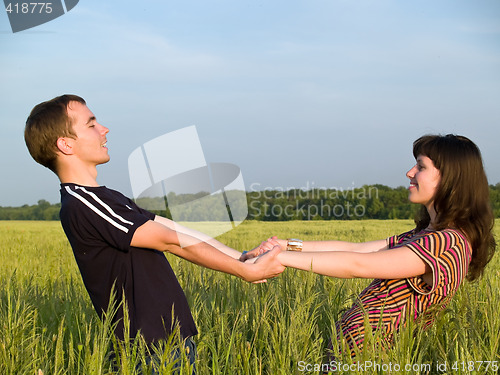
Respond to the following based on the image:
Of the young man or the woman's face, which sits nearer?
the young man

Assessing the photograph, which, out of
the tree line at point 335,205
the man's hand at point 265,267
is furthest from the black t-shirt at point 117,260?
the tree line at point 335,205

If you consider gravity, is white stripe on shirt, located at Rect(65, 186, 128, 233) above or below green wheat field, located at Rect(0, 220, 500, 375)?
above

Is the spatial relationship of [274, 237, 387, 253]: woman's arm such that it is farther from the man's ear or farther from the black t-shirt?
the man's ear

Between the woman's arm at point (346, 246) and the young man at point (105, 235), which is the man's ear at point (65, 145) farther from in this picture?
the woman's arm at point (346, 246)

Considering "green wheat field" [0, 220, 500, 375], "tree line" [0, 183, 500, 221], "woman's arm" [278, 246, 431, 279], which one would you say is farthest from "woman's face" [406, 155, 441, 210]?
"tree line" [0, 183, 500, 221]

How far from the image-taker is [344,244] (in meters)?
2.75

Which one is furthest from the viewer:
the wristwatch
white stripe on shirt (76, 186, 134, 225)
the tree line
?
the tree line

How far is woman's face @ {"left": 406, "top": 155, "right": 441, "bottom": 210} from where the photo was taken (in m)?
2.31

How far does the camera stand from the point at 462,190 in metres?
2.25

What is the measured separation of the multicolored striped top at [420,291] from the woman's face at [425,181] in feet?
0.61

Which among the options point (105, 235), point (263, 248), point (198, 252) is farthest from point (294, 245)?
point (105, 235)

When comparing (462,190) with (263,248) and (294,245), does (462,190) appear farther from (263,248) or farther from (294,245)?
(263,248)

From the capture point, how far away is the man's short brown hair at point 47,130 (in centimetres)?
224
